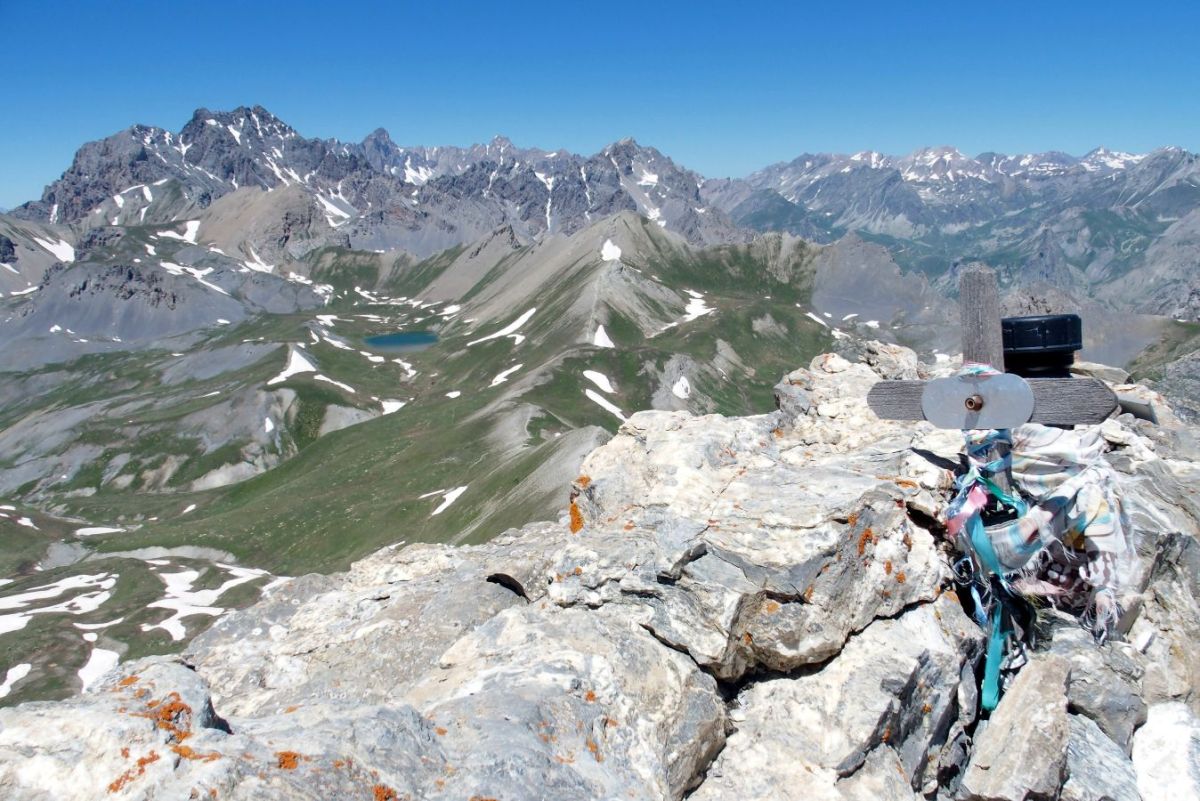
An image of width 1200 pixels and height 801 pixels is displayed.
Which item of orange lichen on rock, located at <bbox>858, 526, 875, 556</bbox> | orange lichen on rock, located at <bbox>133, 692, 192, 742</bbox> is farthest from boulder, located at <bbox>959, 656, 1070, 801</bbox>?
orange lichen on rock, located at <bbox>133, 692, 192, 742</bbox>

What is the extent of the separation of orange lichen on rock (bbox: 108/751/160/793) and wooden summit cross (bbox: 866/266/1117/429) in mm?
10462

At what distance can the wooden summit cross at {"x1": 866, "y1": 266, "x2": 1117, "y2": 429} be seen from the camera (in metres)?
10.0

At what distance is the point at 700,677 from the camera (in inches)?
372

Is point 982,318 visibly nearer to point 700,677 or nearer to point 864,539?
point 864,539

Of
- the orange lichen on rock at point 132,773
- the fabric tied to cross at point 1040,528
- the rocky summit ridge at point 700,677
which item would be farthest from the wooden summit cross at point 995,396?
the orange lichen on rock at point 132,773

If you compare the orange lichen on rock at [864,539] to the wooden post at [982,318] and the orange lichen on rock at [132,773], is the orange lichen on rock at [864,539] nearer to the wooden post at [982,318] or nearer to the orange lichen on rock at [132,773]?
the wooden post at [982,318]

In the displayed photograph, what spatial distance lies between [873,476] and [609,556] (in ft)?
15.8

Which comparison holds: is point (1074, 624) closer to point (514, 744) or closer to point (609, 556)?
point (609, 556)

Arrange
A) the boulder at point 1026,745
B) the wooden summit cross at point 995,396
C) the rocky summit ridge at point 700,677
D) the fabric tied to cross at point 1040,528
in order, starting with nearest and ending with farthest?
the rocky summit ridge at point 700,677 → the boulder at point 1026,745 → the wooden summit cross at point 995,396 → the fabric tied to cross at point 1040,528

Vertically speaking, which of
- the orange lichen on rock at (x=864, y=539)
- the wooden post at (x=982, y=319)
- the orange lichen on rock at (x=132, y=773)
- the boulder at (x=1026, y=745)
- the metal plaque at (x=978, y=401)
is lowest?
the boulder at (x=1026, y=745)

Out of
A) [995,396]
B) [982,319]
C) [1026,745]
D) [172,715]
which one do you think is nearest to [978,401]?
[995,396]

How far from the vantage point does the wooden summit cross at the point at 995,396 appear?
1005cm

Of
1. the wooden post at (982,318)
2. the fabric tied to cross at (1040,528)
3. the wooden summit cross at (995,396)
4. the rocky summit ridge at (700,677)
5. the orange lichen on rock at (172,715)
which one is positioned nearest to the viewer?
the orange lichen on rock at (172,715)

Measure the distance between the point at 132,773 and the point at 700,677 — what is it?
21.1 feet
